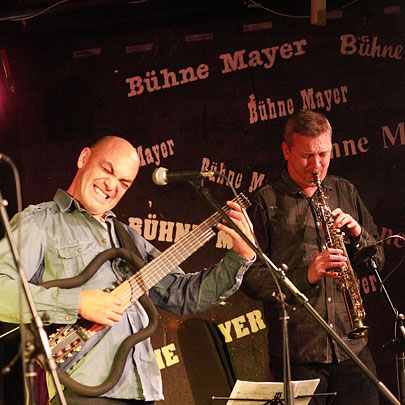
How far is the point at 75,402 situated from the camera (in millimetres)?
3344

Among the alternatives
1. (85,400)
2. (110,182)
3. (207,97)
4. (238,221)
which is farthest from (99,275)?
(207,97)

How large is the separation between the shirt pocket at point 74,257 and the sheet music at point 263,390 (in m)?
1.04

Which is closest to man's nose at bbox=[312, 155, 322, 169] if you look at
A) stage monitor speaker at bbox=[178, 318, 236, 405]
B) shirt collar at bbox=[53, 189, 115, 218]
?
stage monitor speaker at bbox=[178, 318, 236, 405]

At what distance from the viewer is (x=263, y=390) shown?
3.75 metres

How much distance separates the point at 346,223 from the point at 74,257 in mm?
1670

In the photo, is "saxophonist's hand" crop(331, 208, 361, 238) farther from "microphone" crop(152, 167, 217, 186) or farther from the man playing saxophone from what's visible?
"microphone" crop(152, 167, 217, 186)

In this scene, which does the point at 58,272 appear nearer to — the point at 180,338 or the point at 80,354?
the point at 80,354

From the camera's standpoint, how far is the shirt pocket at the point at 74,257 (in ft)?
11.7

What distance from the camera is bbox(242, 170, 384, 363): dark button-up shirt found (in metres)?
4.21

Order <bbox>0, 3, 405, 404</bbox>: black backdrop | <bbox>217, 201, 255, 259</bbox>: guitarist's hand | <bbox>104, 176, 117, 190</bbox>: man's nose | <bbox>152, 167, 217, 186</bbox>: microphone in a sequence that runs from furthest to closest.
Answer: <bbox>0, 3, 405, 404</bbox>: black backdrop → <bbox>104, 176, 117, 190</bbox>: man's nose → <bbox>217, 201, 255, 259</bbox>: guitarist's hand → <bbox>152, 167, 217, 186</bbox>: microphone

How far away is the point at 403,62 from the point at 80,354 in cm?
330

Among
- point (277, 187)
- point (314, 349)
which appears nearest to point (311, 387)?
point (314, 349)

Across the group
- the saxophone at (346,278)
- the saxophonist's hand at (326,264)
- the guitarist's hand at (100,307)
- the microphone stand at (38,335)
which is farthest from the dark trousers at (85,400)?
the saxophone at (346,278)

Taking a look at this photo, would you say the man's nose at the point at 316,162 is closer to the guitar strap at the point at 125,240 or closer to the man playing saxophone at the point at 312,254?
the man playing saxophone at the point at 312,254
